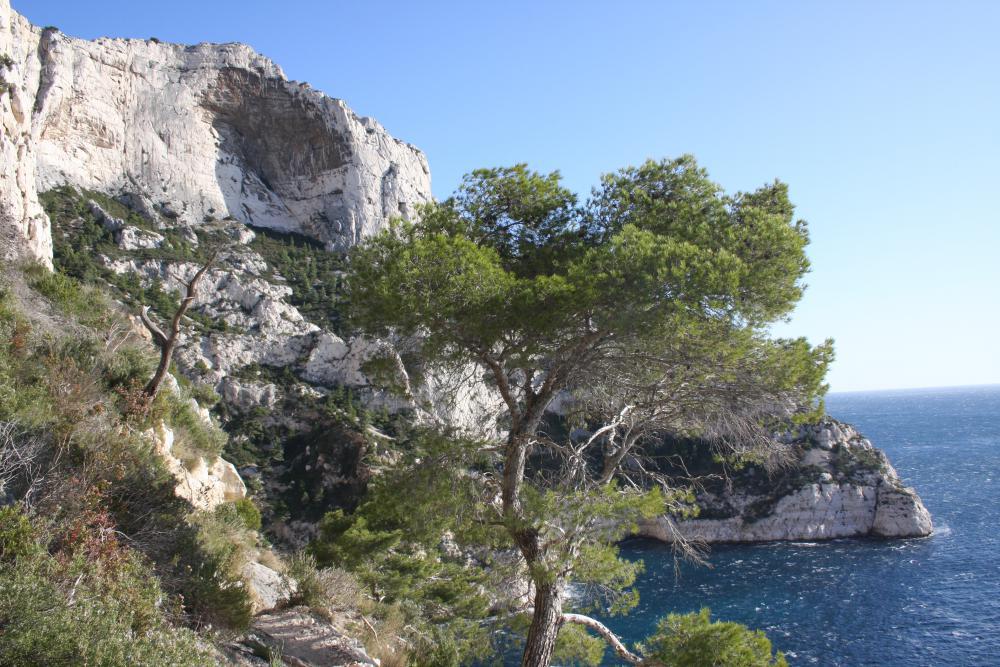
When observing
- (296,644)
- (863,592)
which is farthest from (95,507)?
(863,592)

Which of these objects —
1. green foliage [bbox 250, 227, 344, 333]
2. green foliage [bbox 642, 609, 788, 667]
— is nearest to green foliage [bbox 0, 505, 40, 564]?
green foliage [bbox 642, 609, 788, 667]

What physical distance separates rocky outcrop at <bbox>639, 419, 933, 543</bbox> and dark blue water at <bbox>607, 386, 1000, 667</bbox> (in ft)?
2.93

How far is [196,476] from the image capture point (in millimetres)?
7656

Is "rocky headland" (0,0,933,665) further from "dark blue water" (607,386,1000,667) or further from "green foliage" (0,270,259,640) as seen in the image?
"green foliage" (0,270,259,640)

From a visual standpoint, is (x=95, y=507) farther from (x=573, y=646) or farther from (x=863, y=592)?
(x=863, y=592)

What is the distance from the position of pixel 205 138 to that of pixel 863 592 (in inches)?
1635

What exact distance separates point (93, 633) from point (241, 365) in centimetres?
2411

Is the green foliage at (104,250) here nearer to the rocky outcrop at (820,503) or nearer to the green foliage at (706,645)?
the green foliage at (706,645)

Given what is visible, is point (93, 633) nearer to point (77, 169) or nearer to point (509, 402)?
point (509, 402)

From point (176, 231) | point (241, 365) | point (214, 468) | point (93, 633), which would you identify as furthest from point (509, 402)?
point (176, 231)

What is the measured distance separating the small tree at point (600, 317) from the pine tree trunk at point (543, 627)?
0.01 meters

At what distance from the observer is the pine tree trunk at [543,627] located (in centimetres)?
500

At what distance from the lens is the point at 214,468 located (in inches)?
347

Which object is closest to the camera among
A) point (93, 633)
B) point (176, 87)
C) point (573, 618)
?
point (93, 633)
